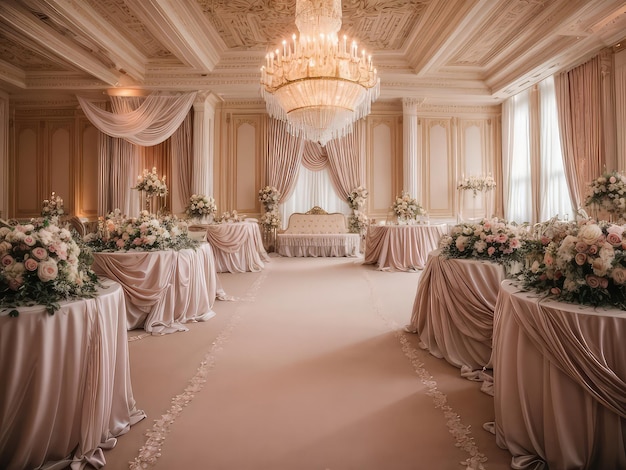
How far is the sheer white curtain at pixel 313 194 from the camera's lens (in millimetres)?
11773

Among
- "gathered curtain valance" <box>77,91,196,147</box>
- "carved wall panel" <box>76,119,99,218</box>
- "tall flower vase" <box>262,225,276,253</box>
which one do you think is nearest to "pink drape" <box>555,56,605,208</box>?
"tall flower vase" <box>262,225,276,253</box>

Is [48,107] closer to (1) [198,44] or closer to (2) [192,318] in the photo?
(1) [198,44]

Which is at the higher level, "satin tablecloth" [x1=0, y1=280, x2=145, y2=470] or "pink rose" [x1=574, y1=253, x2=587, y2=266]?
"pink rose" [x1=574, y1=253, x2=587, y2=266]

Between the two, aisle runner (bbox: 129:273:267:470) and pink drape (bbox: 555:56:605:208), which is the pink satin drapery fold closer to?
aisle runner (bbox: 129:273:267:470)

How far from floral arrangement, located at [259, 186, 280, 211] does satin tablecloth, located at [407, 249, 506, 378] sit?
7.77 m

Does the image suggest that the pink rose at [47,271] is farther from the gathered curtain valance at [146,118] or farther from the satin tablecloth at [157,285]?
the gathered curtain valance at [146,118]

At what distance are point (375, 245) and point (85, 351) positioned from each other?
23.4 feet

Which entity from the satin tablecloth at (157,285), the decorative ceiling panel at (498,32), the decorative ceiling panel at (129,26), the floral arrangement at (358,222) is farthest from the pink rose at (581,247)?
the floral arrangement at (358,222)

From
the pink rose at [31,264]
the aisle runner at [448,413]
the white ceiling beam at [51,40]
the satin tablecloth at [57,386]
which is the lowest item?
the aisle runner at [448,413]

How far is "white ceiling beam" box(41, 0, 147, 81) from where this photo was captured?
6.27 m

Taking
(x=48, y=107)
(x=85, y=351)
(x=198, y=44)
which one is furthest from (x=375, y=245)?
(x=48, y=107)

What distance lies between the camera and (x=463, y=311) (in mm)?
3393

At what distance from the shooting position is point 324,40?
5148 millimetres

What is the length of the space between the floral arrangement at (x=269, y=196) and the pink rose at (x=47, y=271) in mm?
8985
